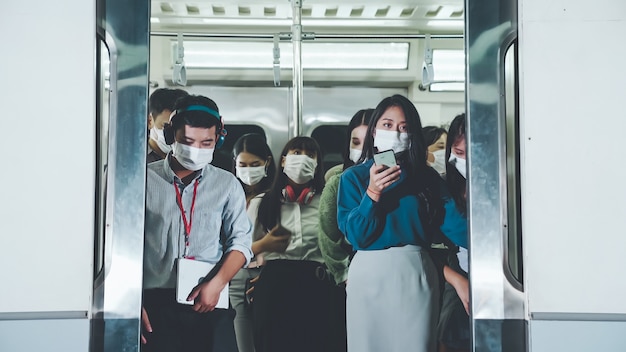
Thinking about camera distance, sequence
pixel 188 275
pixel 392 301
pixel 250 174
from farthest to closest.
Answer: pixel 250 174
pixel 392 301
pixel 188 275

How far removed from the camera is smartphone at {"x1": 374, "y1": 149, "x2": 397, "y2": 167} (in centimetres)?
283

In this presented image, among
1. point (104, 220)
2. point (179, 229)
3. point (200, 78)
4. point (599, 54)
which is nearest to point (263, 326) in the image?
point (179, 229)

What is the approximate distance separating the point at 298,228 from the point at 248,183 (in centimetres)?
26

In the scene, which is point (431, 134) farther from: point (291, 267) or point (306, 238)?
point (291, 267)

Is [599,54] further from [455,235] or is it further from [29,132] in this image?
[29,132]

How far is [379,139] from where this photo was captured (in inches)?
113

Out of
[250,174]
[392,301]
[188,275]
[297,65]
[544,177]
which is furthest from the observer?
[297,65]

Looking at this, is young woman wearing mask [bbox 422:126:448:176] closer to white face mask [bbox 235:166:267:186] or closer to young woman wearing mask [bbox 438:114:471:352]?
young woman wearing mask [bbox 438:114:471:352]

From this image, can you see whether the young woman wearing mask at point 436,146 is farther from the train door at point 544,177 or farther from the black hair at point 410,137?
the train door at point 544,177

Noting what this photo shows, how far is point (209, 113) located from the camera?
287 centimetres

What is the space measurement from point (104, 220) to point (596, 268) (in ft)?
5.35

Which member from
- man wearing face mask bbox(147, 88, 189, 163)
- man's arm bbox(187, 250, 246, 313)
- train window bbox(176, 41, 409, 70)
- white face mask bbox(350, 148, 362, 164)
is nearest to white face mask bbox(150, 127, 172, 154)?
man wearing face mask bbox(147, 88, 189, 163)

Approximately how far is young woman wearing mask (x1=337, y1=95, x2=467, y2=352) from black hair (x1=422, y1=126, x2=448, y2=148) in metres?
0.02

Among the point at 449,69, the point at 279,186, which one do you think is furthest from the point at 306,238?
the point at 449,69
